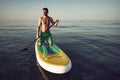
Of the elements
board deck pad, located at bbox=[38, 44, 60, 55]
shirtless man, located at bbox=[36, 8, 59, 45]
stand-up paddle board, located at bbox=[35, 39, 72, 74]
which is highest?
shirtless man, located at bbox=[36, 8, 59, 45]

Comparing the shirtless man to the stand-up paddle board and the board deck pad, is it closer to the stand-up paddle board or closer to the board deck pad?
the board deck pad

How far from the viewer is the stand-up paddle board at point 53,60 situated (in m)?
6.27

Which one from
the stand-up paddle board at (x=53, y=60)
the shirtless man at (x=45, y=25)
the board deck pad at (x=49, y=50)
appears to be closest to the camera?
the stand-up paddle board at (x=53, y=60)

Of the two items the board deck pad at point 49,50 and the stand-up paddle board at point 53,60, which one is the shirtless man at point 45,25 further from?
the stand-up paddle board at point 53,60

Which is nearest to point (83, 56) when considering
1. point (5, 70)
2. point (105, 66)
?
point (105, 66)

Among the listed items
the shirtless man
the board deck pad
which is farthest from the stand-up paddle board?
the shirtless man

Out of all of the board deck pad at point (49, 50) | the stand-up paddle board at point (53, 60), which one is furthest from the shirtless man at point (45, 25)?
the stand-up paddle board at point (53, 60)

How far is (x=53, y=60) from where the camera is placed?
22.6 ft

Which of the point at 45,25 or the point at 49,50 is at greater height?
the point at 45,25

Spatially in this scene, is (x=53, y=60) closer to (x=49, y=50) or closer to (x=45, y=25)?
(x=49, y=50)

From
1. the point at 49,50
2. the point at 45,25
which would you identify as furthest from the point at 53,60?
the point at 45,25

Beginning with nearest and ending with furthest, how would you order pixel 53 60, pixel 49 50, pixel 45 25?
pixel 53 60, pixel 49 50, pixel 45 25

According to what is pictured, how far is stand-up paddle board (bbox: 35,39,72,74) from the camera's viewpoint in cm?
627

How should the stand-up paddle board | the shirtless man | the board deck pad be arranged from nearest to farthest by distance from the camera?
the stand-up paddle board < the board deck pad < the shirtless man
